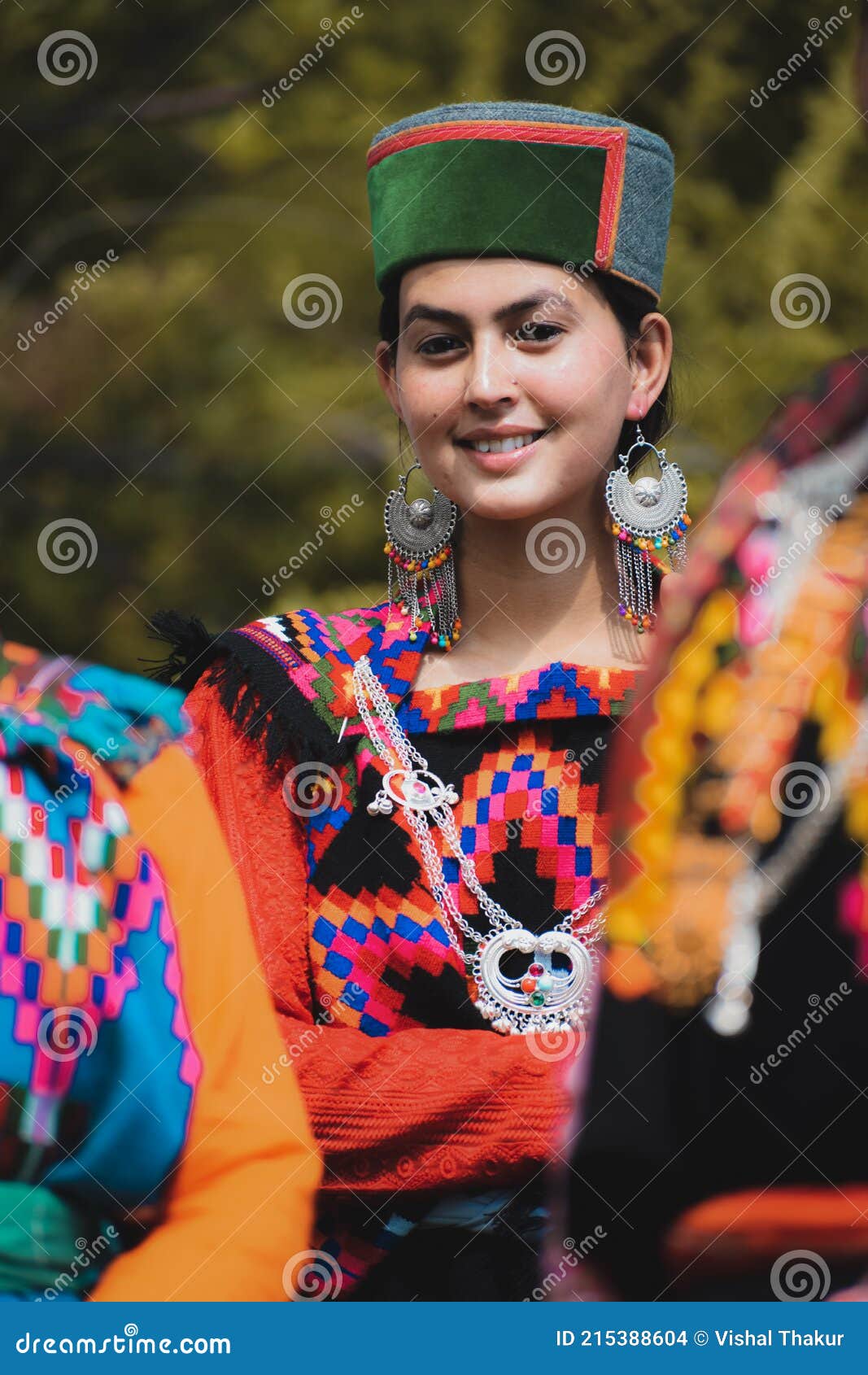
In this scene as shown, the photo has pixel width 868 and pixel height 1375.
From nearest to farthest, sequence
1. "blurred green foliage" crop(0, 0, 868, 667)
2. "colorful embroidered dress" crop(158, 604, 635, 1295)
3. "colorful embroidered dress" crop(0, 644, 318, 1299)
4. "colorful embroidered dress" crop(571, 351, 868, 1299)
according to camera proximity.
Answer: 1. "colorful embroidered dress" crop(571, 351, 868, 1299)
2. "colorful embroidered dress" crop(0, 644, 318, 1299)
3. "colorful embroidered dress" crop(158, 604, 635, 1295)
4. "blurred green foliage" crop(0, 0, 868, 667)

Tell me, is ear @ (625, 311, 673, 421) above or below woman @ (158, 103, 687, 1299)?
above

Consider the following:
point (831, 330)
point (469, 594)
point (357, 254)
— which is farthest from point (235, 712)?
point (357, 254)

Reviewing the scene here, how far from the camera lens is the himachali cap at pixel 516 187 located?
267 centimetres

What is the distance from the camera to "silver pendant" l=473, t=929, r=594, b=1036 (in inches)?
102

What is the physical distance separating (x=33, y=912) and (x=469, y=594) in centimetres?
127

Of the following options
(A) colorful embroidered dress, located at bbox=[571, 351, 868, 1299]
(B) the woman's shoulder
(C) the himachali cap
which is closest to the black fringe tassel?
(B) the woman's shoulder

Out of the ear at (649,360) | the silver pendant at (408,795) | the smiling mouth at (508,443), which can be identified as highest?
the ear at (649,360)

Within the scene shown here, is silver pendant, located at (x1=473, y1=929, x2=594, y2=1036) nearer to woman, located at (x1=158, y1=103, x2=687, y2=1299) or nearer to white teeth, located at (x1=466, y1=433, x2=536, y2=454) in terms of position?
woman, located at (x1=158, y1=103, x2=687, y2=1299)

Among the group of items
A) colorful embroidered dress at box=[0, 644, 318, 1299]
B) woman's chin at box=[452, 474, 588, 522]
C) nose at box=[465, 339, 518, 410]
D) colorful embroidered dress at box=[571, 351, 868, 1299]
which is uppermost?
nose at box=[465, 339, 518, 410]

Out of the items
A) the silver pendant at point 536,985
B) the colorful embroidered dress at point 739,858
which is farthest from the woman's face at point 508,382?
the colorful embroidered dress at point 739,858

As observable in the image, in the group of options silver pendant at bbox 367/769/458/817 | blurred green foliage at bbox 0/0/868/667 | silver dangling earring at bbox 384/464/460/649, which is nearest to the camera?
silver pendant at bbox 367/769/458/817

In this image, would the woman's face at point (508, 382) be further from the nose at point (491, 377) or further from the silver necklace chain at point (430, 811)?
the silver necklace chain at point (430, 811)

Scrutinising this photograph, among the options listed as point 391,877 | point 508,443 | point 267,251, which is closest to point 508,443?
point 508,443

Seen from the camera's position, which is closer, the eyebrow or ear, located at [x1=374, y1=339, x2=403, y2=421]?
the eyebrow
